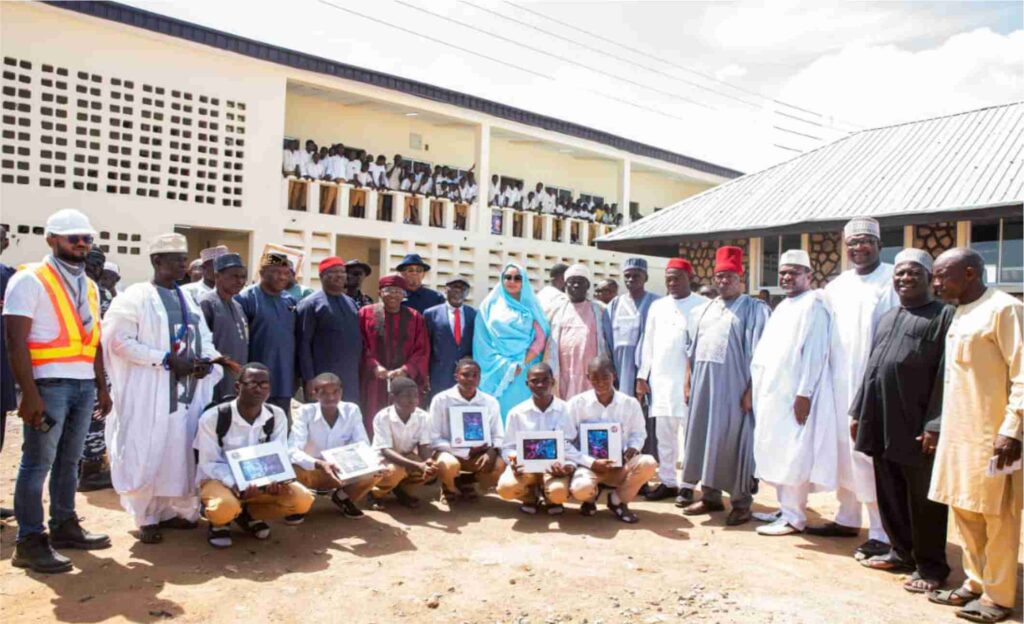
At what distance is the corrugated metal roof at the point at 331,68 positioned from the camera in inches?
498

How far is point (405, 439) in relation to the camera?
5.88m

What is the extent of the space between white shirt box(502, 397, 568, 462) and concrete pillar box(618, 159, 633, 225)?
17835mm

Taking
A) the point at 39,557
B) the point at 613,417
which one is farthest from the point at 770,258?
the point at 39,557

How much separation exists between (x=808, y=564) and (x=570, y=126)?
17402 millimetres

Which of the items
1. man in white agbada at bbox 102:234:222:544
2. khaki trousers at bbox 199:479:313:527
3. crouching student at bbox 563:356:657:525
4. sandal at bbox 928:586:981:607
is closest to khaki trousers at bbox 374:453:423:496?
khaki trousers at bbox 199:479:313:527

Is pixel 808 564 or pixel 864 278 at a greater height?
pixel 864 278

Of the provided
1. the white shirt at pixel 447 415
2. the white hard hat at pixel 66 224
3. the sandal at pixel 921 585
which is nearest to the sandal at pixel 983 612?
the sandal at pixel 921 585

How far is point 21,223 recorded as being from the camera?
38.4ft

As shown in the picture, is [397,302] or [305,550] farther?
[397,302]

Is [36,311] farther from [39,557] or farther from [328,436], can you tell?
[328,436]

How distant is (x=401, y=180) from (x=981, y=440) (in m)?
14.6

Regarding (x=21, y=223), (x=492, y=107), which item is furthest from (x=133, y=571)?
(x=492, y=107)

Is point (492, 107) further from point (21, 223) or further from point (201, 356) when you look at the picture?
point (201, 356)

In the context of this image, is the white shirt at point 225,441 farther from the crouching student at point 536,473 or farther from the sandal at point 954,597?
the sandal at point 954,597
